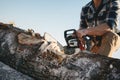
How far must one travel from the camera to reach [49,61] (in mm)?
3279

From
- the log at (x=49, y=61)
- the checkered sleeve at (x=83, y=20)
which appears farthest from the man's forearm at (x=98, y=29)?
the log at (x=49, y=61)

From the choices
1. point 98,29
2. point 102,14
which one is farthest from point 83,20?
point 98,29

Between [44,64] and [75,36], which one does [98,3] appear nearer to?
[75,36]

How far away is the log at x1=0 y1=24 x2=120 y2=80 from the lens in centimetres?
290

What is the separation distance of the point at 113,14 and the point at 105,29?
0.36m

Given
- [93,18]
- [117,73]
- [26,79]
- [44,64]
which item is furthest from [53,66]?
[93,18]

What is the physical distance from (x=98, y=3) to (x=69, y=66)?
8.61 feet

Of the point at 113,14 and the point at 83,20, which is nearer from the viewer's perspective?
the point at 113,14

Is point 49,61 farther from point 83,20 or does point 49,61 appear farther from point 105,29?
point 83,20

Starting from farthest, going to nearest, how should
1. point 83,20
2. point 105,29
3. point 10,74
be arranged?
point 83,20 → point 105,29 → point 10,74

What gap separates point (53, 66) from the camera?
3.21m

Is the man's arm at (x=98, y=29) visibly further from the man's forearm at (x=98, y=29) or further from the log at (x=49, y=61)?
the log at (x=49, y=61)

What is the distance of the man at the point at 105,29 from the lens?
4688 millimetres

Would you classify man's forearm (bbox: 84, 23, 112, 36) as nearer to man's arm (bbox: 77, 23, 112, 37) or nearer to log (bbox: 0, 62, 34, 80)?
man's arm (bbox: 77, 23, 112, 37)
